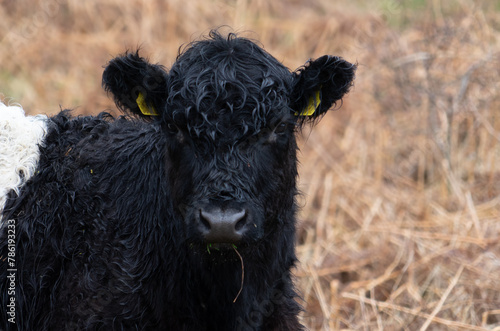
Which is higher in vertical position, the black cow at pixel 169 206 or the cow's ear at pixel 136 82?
the cow's ear at pixel 136 82

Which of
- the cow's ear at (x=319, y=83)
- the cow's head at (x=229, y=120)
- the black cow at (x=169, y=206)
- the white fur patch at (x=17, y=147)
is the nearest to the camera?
the cow's head at (x=229, y=120)

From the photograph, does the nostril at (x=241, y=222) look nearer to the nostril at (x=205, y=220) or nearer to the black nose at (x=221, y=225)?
the black nose at (x=221, y=225)

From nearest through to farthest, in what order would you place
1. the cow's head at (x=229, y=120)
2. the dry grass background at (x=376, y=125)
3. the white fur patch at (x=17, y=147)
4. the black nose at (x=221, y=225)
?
the black nose at (x=221, y=225), the cow's head at (x=229, y=120), the white fur patch at (x=17, y=147), the dry grass background at (x=376, y=125)

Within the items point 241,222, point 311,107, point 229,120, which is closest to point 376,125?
point 311,107

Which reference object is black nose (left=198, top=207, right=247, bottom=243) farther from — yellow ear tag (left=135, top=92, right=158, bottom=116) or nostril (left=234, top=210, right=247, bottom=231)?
yellow ear tag (left=135, top=92, right=158, bottom=116)

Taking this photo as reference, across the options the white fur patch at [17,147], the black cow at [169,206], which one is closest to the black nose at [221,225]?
the black cow at [169,206]

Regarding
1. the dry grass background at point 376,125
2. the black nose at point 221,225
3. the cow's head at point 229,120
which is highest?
the dry grass background at point 376,125

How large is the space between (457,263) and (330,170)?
10.3 ft

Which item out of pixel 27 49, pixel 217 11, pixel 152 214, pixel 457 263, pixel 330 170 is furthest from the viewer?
pixel 217 11

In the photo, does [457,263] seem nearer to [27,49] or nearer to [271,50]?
[271,50]

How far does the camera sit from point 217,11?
42.2 feet

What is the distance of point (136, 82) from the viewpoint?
4.17m

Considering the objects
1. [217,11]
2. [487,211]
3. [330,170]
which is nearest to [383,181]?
[330,170]

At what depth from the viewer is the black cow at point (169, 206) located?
389 centimetres
